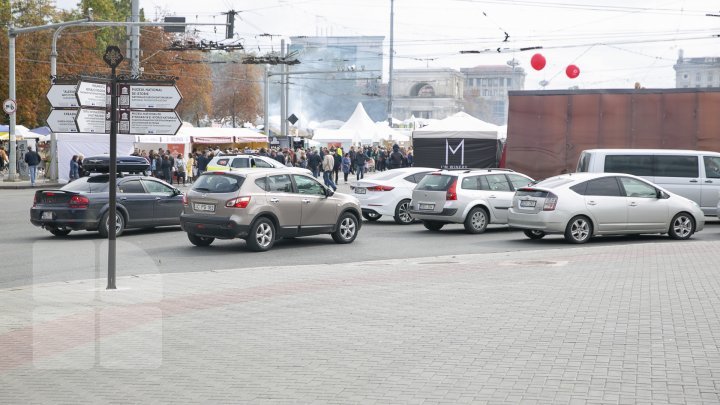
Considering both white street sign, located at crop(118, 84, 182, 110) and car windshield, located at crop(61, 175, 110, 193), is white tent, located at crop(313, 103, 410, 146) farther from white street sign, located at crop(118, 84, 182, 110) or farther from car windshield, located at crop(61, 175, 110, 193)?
white street sign, located at crop(118, 84, 182, 110)

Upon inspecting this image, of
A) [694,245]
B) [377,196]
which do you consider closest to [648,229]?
[694,245]

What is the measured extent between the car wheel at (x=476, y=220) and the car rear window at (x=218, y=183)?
6.23 meters

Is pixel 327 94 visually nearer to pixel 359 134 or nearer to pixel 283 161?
pixel 359 134

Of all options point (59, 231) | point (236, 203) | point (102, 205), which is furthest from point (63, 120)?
point (59, 231)

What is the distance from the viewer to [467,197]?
71.6ft

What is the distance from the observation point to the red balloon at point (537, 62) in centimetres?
3334

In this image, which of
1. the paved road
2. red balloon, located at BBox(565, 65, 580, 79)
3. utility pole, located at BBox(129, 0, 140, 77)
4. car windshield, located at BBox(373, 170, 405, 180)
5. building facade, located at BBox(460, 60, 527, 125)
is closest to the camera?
the paved road

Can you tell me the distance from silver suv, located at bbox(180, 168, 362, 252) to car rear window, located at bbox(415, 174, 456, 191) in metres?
3.49

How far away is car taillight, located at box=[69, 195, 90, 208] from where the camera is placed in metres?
19.9

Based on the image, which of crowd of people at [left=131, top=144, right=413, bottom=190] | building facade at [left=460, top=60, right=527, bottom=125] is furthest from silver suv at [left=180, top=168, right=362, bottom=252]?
building facade at [left=460, top=60, right=527, bottom=125]

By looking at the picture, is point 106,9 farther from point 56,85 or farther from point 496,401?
point 496,401

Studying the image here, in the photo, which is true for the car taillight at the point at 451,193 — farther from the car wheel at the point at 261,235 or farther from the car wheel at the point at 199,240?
the car wheel at the point at 199,240

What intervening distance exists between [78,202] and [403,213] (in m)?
8.27

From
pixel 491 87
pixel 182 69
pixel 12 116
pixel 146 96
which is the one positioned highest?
pixel 491 87
